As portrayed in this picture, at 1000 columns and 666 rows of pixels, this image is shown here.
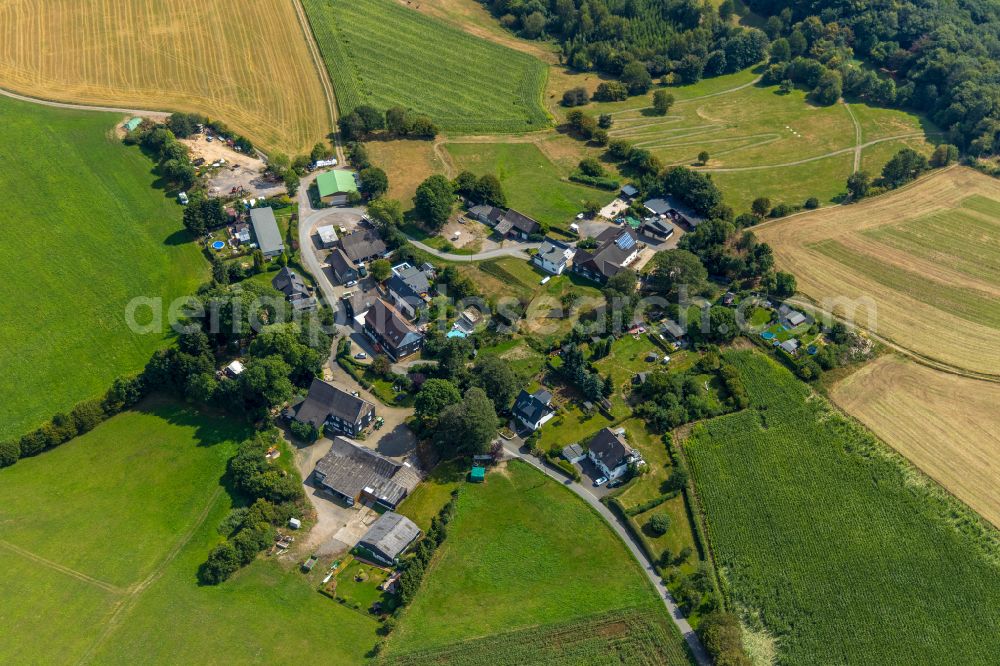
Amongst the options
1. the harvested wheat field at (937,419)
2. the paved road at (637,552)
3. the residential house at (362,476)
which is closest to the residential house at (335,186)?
the residential house at (362,476)

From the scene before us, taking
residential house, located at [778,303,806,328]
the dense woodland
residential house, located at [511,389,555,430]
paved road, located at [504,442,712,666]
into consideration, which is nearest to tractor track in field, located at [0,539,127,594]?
paved road, located at [504,442,712,666]

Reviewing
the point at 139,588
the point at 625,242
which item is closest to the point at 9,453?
the point at 139,588

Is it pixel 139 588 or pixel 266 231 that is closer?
pixel 139 588

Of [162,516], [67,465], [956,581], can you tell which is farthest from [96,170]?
A: [956,581]

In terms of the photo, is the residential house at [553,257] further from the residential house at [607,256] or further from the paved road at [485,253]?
the paved road at [485,253]

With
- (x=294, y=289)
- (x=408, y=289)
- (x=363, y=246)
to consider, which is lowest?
(x=408, y=289)

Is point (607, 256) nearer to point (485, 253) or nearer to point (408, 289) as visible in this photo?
point (485, 253)
